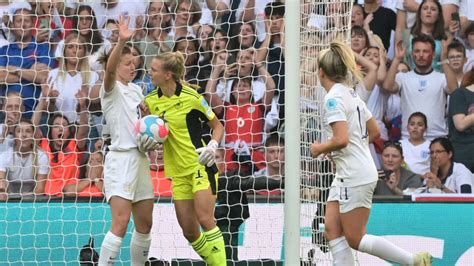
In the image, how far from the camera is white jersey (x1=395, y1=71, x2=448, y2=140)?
9.76 metres

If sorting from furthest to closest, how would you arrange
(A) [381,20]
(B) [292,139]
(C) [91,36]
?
1. (A) [381,20]
2. (C) [91,36]
3. (B) [292,139]

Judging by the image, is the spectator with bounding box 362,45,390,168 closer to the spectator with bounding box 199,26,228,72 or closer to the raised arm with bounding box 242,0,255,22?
the raised arm with bounding box 242,0,255,22

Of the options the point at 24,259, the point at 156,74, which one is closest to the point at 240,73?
the point at 156,74

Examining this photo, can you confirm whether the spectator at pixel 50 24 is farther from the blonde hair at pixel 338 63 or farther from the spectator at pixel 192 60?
the blonde hair at pixel 338 63

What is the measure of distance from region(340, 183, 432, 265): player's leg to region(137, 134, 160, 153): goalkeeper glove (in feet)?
5.34

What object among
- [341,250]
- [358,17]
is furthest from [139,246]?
[358,17]

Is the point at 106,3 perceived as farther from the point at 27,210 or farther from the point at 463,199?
the point at 463,199

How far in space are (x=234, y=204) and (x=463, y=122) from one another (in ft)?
8.26

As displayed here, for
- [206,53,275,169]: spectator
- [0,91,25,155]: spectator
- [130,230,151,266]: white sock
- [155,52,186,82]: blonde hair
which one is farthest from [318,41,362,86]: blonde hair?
[0,91,25,155]: spectator

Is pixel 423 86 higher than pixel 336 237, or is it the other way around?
pixel 423 86

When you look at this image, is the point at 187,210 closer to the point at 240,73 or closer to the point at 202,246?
the point at 202,246

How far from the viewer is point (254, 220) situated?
9.07 meters

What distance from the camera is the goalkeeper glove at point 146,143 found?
7402mm

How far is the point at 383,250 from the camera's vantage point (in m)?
6.62
